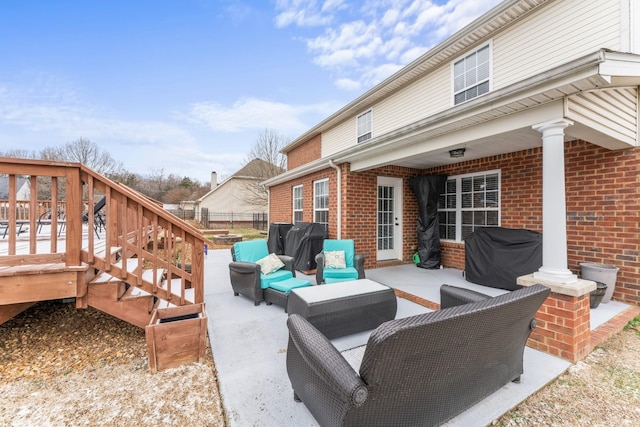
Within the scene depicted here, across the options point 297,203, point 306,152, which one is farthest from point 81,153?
point 297,203

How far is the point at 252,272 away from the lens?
4.13 meters

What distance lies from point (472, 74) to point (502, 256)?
13.6ft

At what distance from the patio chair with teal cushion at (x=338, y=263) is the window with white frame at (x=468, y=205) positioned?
2.77 m

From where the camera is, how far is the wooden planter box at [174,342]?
2.43 metres

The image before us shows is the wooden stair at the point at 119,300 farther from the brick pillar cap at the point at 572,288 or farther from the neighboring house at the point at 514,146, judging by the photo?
the brick pillar cap at the point at 572,288

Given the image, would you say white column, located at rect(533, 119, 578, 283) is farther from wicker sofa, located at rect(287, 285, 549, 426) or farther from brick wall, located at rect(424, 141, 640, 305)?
brick wall, located at rect(424, 141, 640, 305)

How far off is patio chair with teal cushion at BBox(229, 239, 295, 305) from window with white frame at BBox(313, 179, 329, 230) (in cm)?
228

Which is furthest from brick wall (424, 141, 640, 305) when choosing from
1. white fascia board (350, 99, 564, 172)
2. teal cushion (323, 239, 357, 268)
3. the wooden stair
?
the wooden stair

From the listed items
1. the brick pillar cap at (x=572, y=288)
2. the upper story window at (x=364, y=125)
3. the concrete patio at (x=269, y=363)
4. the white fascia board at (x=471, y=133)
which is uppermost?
the upper story window at (x=364, y=125)

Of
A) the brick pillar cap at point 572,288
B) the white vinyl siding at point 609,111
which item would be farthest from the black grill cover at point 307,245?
the white vinyl siding at point 609,111

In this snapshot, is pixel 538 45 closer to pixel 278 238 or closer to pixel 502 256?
pixel 502 256

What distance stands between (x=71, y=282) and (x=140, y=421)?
5.05ft

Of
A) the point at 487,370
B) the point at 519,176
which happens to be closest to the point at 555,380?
the point at 487,370

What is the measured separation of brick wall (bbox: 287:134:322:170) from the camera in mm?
11659
